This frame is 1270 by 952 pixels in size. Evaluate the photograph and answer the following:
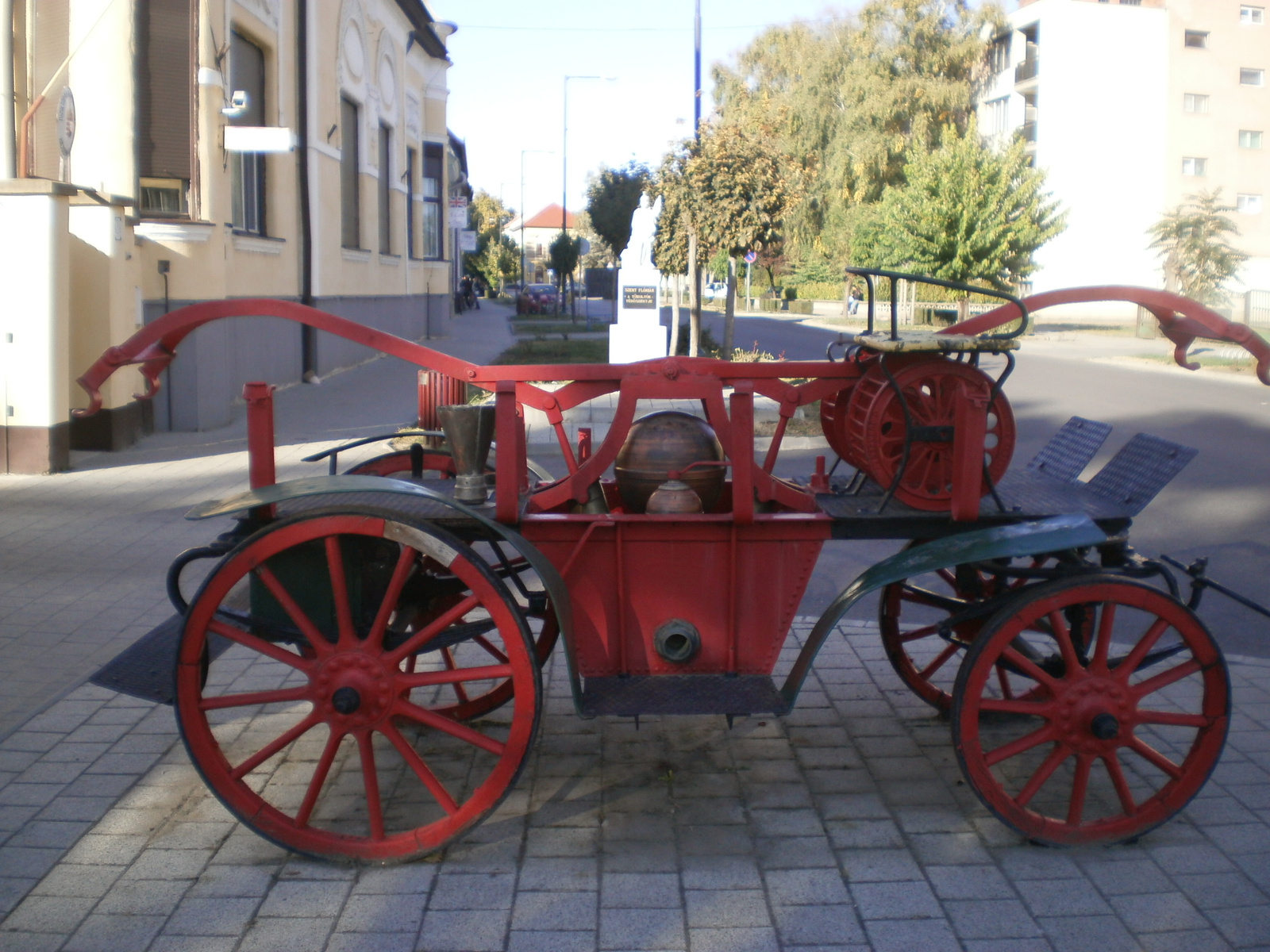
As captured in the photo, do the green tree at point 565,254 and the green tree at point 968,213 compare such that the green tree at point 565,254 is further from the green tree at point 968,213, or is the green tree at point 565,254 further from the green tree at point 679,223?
the green tree at point 679,223

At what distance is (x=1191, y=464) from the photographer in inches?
420

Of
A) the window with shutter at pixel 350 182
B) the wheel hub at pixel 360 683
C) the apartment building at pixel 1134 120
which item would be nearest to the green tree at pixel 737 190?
the window with shutter at pixel 350 182

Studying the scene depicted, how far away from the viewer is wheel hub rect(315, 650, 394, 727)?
10.7 ft

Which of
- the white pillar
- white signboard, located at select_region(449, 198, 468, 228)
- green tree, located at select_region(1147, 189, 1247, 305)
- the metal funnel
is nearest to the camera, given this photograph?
the metal funnel

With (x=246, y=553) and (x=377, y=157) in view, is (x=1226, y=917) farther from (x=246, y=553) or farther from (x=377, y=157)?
(x=377, y=157)

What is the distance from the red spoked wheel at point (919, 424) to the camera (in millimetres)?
3504

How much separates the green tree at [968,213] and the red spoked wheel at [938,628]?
2633cm

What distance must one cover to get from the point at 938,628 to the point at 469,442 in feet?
5.30

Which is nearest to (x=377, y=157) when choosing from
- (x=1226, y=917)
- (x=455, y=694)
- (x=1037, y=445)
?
(x=1037, y=445)

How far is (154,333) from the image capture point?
354cm

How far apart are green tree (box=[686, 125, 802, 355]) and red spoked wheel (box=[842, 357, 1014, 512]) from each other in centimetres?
1395

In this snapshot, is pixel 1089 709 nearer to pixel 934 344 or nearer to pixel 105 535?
pixel 934 344

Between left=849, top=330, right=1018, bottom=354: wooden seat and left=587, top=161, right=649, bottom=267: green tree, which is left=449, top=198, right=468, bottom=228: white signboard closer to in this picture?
left=587, top=161, right=649, bottom=267: green tree

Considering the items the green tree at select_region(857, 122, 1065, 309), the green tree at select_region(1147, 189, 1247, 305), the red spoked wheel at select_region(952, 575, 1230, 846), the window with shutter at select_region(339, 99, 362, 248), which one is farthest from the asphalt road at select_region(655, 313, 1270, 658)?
the window with shutter at select_region(339, 99, 362, 248)
